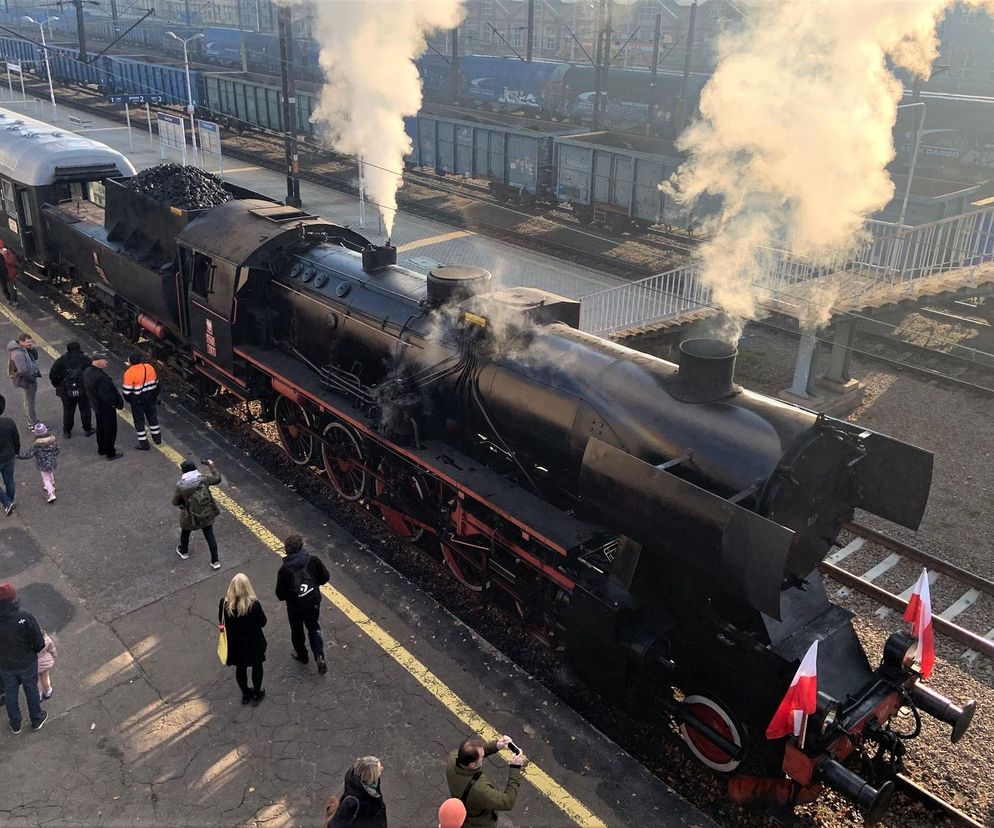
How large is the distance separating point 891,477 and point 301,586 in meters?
4.97

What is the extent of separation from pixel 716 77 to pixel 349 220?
1679 centimetres

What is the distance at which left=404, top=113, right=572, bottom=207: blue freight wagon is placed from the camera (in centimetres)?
2694

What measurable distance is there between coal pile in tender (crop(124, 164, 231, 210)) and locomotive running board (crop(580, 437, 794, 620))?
9.13 metres

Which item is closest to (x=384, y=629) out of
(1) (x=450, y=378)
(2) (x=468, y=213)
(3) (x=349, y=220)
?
(1) (x=450, y=378)

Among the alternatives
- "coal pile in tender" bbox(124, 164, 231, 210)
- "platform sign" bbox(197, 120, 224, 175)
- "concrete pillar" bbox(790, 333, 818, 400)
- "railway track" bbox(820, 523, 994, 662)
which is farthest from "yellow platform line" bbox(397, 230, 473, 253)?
"railway track" bbox(820, 523, 994, 662)

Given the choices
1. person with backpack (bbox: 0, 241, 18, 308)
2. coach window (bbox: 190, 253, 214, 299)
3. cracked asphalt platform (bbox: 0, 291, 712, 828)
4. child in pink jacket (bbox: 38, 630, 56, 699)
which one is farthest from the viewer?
person with backpack (bbox: 0, 241, 18, 308)

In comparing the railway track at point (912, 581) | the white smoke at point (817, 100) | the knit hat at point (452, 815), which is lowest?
the railway track at point (912, 581)

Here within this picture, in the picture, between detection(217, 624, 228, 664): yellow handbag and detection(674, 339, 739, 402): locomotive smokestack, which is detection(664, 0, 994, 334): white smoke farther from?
detection(217, 624, 228, 664): yellow handbag

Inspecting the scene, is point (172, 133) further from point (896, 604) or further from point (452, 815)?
point (452, 815)

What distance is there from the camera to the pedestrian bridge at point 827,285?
548 inches

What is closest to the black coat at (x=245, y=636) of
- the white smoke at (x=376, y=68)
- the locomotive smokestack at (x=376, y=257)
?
the locomotive smokestack at (x=376, y=257)

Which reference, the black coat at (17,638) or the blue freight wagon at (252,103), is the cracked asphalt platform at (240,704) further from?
the blue freight wagon at (252,103)

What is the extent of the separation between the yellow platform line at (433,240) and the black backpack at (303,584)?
15946 millimetres

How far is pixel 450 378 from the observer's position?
27.3 ft
